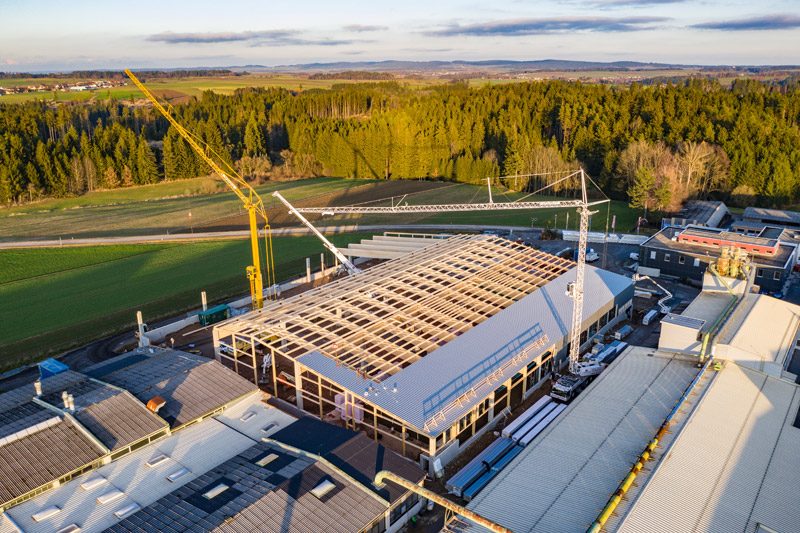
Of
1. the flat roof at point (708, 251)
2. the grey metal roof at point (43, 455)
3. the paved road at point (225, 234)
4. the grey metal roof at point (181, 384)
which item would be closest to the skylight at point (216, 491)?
the grey metal roof at point (43, 455)

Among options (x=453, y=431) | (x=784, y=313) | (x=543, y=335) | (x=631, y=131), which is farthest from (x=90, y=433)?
(x=631, y=131)

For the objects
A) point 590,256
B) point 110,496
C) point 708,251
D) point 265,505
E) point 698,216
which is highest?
point 698,216

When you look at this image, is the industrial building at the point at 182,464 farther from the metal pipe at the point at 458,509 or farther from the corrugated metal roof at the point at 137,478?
the metal pipe at the point at 458,509

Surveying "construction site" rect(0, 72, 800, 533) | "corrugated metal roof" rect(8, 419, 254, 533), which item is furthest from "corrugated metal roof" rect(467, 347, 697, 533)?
"corrugated metal roof" rect(8, 419, 254, 533)

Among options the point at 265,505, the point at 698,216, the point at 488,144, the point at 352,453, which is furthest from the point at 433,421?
the point at 488,144

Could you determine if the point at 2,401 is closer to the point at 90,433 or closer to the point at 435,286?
the point at 90,433

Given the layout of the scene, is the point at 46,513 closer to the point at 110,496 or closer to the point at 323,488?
the point at 110,496

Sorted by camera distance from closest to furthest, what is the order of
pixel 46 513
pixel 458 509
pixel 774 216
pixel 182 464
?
pixel 458 509 < pixel 46 513 < pixel 182 464 < pixel 774 216
